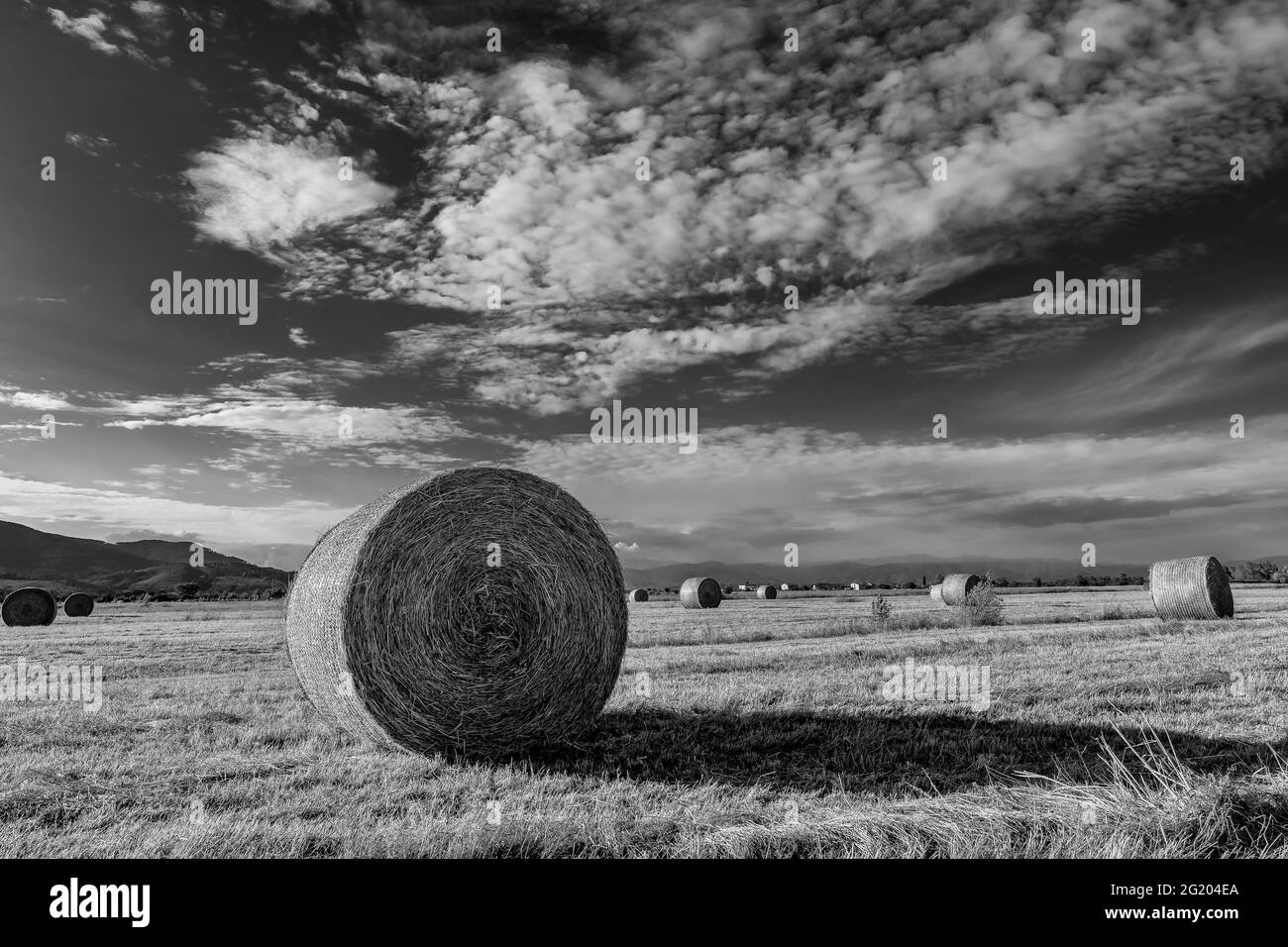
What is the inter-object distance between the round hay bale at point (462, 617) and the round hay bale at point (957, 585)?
30.3m

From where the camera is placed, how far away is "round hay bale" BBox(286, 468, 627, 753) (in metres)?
8.39

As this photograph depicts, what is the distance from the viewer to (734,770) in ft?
24.2

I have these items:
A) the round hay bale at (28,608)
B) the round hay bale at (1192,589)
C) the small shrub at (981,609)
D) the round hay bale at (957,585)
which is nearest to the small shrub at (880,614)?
the small shrub at (981,609)

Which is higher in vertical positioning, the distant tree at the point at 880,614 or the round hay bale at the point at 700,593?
the distant tree at the point at 880,614

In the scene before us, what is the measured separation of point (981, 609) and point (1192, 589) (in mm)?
6327

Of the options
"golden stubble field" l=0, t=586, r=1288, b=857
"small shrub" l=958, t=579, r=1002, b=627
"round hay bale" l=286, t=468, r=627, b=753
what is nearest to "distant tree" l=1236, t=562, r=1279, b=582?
"small shrub" l=958, t=579, r=1002, b=627

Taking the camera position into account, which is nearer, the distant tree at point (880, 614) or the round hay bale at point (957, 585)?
the distant tree at point (880, 614)

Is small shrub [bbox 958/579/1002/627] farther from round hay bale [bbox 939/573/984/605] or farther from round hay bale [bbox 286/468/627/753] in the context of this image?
round hay bale [bbox 286/468/627/753]

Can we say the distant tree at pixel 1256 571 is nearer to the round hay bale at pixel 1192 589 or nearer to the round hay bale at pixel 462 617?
the round hay bale at pixel 1192 589

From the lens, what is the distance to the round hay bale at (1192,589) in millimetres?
25562

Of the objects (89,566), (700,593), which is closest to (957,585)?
(700,593)

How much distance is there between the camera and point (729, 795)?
6359mm

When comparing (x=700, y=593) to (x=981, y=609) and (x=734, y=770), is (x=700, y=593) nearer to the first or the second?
(x=981, y=609)

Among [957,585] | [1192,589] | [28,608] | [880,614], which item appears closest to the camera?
[880,614]
